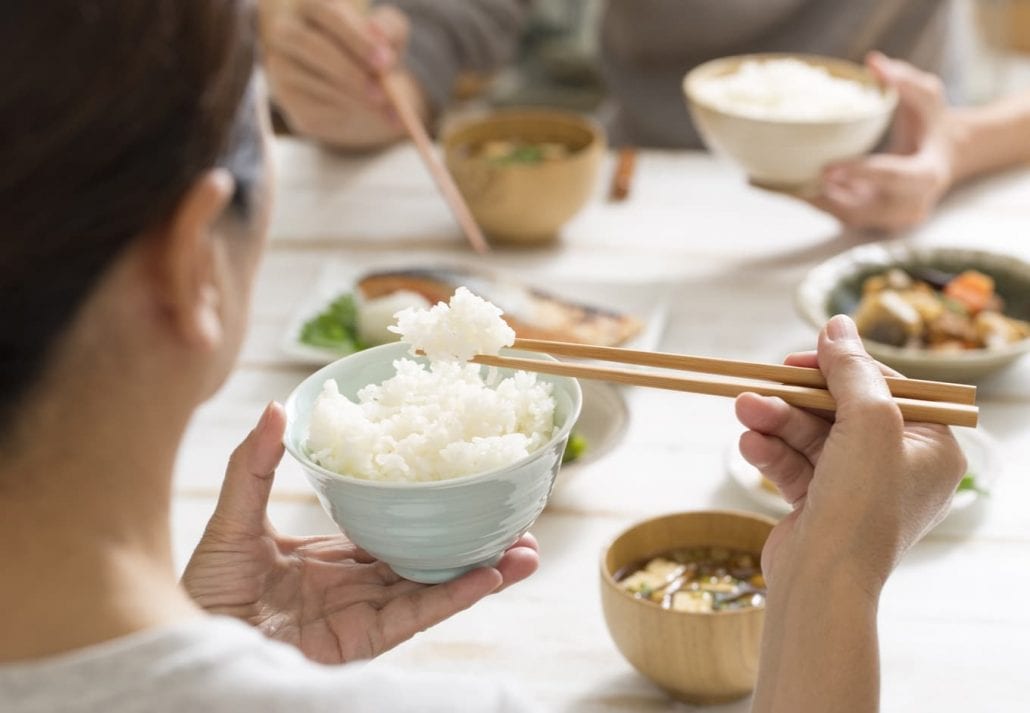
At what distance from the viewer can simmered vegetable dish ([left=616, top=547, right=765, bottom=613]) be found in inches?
49.2

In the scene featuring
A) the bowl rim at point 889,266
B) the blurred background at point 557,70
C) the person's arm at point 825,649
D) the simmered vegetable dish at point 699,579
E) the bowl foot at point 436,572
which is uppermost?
the person's arm at point 825,649

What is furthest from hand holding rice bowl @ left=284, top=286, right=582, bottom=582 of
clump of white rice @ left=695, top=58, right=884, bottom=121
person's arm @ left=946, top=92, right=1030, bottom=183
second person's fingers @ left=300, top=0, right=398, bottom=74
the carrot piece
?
person's arm @ left=946, top=92, right=1030, bottom=183

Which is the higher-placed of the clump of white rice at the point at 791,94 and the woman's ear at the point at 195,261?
the woman's ear at the point at 195,261

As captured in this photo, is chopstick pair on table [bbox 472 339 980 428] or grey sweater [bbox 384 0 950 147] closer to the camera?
chopstick pair on table [bbox 472 339 980 428]

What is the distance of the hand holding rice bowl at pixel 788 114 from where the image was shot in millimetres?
2082

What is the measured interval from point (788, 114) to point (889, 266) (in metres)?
0.38

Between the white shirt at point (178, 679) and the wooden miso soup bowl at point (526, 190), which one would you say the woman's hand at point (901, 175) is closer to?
the wooden miso soup bowl at point (526, 190)

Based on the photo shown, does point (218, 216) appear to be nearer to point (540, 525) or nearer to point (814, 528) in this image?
point (814, 528)

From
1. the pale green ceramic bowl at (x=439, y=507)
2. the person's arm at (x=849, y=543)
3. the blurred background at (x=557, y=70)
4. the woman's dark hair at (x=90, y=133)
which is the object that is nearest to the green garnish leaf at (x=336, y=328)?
the pale green ceramic bowl at (x=439, y=507)

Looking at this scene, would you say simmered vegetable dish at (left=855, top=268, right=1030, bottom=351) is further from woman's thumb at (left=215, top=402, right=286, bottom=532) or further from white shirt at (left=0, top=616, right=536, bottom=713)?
white shirt at (left=0, top=616, right=536, bottom=713)

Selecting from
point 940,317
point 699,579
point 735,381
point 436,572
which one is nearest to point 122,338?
point 436,572

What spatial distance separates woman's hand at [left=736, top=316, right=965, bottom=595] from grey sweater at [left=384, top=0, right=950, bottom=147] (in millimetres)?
1851

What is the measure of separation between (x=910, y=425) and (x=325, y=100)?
1751mm

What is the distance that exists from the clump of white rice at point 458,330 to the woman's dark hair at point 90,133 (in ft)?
1.35
